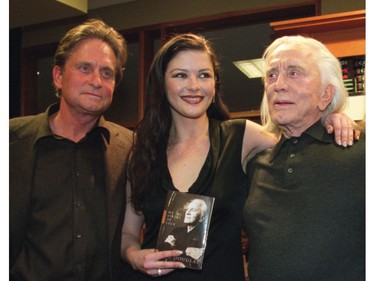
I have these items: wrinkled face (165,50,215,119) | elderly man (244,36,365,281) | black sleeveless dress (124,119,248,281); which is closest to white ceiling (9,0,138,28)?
wrinkled face (165,50,215,119)

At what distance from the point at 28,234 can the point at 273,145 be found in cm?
107

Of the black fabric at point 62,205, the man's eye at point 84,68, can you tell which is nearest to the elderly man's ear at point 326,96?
the black fabric at point 62,205

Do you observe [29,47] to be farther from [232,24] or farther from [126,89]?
[232,24]

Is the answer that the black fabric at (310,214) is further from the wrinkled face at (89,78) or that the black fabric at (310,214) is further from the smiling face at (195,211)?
the wrinkled face at (89,78)

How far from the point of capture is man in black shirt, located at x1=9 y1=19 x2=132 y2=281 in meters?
1.95

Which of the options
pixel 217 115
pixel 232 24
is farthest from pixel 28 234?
pixel 232 24

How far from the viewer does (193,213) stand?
1.71 m

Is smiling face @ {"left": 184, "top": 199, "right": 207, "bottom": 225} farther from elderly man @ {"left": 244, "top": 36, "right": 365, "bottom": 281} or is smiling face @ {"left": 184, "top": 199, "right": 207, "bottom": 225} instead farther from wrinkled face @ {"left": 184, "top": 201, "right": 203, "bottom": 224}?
elderly man @ {"left": 244, "top": 36, "right": 365, "bottom": 281}

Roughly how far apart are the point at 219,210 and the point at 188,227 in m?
0.20

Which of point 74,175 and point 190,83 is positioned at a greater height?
point 190,83

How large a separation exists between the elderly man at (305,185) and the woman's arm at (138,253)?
31cm

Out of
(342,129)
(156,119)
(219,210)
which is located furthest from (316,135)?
(156,119)

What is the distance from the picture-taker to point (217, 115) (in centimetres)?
220

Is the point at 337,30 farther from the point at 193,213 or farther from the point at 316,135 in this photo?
the point at 193,213
